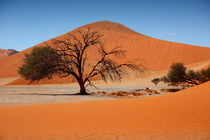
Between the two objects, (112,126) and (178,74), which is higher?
(178,74)

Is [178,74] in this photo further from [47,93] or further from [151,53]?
[151,53]

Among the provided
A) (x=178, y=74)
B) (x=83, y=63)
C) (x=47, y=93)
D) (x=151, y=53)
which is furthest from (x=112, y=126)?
(x=151, y=53)

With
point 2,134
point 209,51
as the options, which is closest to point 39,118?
point 2,134

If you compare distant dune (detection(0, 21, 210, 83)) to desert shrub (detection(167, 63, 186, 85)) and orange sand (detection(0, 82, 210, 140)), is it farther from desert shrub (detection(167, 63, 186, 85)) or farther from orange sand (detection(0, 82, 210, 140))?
orange sand (detection(0, 82, 210, 140))

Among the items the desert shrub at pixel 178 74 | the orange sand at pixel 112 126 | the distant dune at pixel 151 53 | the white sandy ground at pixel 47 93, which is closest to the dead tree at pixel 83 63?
the white sandy ground at pixel 47 93

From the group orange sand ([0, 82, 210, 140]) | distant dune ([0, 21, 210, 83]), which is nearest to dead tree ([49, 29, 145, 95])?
orange sand ([0, 82, 210, 140])

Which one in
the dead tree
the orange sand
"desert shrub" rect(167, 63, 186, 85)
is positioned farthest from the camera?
"desert shrub" rect(167, 63, 186, 85)

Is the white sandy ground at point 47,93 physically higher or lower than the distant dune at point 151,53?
lower

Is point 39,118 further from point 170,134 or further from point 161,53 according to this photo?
point 161,53

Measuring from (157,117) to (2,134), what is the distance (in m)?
4.50

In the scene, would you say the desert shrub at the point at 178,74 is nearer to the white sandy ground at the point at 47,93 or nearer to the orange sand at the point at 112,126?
the white sandy ground at the point at 47,93

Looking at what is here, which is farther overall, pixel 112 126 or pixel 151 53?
pixel 151 53

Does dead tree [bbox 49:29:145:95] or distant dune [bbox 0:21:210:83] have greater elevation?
distant dune [bbox 0:21:210:83]

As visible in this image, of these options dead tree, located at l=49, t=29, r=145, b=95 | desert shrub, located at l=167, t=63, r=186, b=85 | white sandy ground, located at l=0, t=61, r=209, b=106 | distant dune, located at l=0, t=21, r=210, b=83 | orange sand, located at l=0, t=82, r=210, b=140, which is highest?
distant dune, located at l=0, t=21, r=210, b=83
